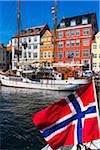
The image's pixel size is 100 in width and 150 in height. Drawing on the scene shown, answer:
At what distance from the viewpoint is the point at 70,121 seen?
4.71m

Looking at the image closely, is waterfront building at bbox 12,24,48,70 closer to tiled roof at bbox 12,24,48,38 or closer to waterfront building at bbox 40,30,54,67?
tiled roof at bbox 12,24,48,38

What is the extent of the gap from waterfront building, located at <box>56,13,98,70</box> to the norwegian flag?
57.0m

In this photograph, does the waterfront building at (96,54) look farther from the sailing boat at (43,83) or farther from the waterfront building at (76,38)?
the sailing boat at (43,83)

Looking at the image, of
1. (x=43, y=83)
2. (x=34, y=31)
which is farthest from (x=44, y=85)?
(x=34, y=31)

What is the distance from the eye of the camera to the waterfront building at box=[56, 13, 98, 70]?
62562 millimetres

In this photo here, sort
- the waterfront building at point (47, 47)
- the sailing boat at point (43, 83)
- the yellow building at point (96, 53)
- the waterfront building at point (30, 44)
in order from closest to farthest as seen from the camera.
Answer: the sailing boat at point (43, 83) < the yellow building at point (96, 53) < the waterfront building at point (47, 47) < the waterfront building at point (30, 44)

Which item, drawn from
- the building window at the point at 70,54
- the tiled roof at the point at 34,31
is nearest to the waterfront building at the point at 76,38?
the building window at the point at 70,54

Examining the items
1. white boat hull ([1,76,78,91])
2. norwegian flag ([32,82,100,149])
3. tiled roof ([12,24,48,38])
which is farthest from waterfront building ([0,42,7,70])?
norwegian flag ([32,82,100,149])

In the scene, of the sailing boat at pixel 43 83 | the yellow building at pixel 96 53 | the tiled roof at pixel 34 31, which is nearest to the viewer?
the sailing boat at pixel 43 83

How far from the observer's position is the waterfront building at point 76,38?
62.6 metres

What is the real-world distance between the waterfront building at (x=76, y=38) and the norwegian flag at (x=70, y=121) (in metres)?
57.0

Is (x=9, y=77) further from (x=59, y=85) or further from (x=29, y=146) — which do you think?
(x=29, y=146)

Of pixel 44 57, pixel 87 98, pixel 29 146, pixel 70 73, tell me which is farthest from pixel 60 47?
pixel 87 98

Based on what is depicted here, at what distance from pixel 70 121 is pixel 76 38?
6093 centimetres
